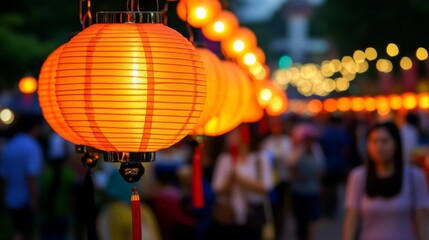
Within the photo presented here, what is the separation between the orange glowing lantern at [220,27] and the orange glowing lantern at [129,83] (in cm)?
692

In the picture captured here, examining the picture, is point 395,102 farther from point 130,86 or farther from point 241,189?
point 130,86

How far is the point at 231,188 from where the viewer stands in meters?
11.8

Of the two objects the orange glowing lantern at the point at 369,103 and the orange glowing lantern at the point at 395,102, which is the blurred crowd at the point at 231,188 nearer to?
the orange glowing lantern at the point at 395,102

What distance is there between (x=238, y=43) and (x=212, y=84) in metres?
7.75

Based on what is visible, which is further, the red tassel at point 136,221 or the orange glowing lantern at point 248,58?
the orange glowing lantern at point 248,58

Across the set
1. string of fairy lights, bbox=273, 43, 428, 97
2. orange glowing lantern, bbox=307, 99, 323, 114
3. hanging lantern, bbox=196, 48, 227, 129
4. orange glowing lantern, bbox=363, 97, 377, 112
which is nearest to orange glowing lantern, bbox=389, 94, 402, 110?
orange glowing lantern, bbox=363, 97, 377, 112

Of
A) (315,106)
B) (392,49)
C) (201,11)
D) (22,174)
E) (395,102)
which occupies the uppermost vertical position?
(315,106)

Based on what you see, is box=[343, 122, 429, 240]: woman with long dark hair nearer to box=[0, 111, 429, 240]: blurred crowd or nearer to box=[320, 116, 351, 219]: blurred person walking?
box=[0, 111, 429, 240]: blurred crowd

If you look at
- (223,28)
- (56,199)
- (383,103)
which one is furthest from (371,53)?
(56,199)

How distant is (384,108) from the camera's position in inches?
2051

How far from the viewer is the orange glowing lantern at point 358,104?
66.5m

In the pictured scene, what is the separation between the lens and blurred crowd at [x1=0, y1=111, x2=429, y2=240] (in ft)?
27.2

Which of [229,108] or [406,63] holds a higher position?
[406,63]

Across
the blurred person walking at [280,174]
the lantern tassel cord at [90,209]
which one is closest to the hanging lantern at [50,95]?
the lantern tassel cord at [90,209]
